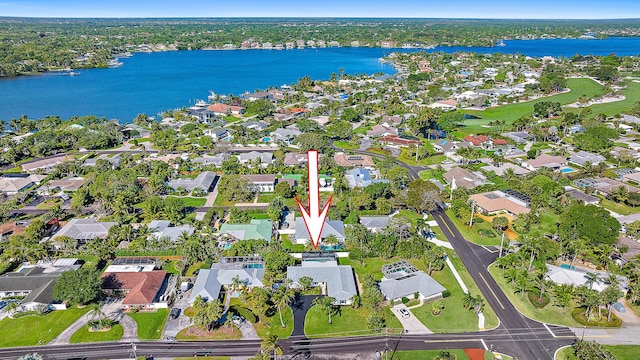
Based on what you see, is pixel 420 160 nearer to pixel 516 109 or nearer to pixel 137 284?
pixel 516 109

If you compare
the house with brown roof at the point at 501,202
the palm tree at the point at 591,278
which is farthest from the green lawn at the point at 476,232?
the palm tree at the point at 591,278

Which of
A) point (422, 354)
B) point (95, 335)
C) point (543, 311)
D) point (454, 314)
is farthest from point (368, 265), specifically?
point (95, 335)

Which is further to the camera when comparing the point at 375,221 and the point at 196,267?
the point at 375,221

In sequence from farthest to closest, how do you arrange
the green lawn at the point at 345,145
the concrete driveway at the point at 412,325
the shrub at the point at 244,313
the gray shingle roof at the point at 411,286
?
the green lawn at the point at 345,145, the gray shingle roof at the point at 411,286, the shrub at the point at 244,313, the concrete driveway at the point at 412,325

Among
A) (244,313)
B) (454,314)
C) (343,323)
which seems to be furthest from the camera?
(454,314)

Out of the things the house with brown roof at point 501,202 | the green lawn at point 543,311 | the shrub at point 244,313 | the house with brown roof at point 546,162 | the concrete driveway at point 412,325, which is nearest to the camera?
the concrete driveway at point 412,325

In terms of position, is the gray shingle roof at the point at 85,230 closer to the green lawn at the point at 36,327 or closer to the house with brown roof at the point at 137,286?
the house with brown roof at the point at 137,286
